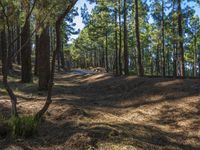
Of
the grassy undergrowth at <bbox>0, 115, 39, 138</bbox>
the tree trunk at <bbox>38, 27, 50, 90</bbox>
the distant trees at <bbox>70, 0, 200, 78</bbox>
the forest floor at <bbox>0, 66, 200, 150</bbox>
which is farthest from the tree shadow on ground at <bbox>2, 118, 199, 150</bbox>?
the distant trees at <bbox>70, 0, 200, 78</bbox>

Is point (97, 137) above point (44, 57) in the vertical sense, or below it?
below

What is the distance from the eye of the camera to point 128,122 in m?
9.19

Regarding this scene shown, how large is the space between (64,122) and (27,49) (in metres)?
12.5

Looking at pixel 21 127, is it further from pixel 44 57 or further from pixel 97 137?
pixel 44 57

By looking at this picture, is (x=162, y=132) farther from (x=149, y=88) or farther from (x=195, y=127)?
A: (x=149, y=88)

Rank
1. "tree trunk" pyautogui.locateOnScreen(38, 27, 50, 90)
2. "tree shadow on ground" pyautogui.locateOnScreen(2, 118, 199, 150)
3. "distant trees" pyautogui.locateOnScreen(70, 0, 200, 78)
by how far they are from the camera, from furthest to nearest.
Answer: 1. "distant trees" pyautogui.locateOnScreen(70, 0, 200, 78)
2. "tree trunk" pyautogui.locateOnScreen(38, 27, 50, 90)
3. "tree shadow on ground" pyautogui.locateOnScreen(2, 118, 199, 150)

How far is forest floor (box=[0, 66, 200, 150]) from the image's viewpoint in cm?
697

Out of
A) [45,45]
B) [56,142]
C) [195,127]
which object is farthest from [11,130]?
[45,45]

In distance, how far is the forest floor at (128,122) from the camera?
6.97 metres

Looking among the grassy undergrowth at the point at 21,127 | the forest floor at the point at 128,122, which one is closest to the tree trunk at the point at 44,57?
the forest floor at the point at 128,122

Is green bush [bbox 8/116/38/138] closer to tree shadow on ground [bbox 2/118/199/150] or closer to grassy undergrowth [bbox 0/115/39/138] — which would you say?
grassy undergrowth [bbox 0/115/39/138]

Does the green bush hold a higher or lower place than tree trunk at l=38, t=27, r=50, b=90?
lower

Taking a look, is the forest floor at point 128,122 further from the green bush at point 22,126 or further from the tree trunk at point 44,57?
the tree trunk at point 44,57

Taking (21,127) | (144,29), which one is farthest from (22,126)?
(144,29)
